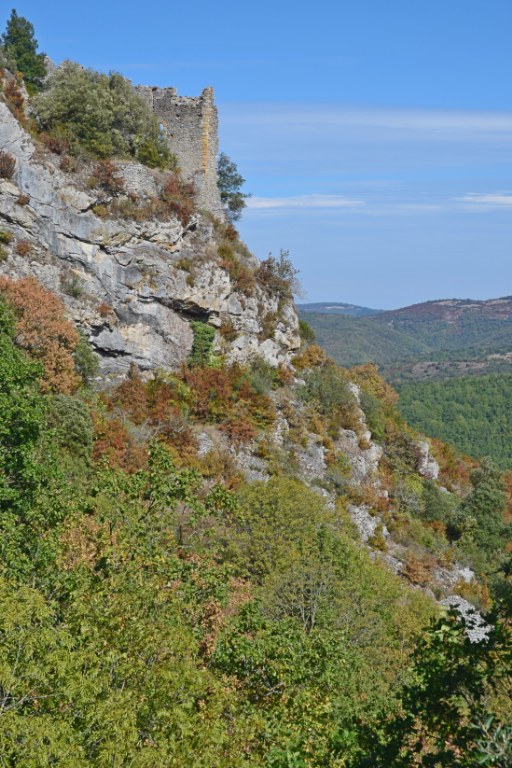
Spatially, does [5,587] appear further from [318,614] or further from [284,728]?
[318,614]

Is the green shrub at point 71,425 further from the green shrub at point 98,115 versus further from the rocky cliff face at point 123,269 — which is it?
the green shrub at point 98,115

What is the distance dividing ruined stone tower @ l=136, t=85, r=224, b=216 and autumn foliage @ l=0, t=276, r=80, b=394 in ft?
34.7

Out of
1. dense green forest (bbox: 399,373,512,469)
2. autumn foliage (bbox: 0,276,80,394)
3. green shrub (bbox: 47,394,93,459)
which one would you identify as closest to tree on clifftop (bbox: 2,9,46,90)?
autumn foliage (bbox: 0,276,80,394)

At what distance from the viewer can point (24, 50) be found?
30.7 metres

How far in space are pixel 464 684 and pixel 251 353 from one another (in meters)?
24.7

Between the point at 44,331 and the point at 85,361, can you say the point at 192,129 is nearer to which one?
the point at 85,361

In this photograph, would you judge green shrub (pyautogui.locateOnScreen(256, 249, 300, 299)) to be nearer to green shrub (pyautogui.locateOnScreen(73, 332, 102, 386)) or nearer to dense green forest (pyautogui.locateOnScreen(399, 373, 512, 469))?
green shrub (pyautogui.locateOnScreen(73, 332, 102, 386))

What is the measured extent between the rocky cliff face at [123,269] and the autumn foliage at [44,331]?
2625 millimetres

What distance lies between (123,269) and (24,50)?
33.6ft

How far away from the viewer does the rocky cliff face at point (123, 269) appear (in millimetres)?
27375

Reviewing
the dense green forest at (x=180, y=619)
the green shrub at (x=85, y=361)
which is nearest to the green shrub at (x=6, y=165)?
the dense green forest at (x=180, y=619)

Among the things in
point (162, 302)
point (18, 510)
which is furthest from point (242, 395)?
point (18, 510)

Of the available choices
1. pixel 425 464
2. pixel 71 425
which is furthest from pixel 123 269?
pixel 425 464

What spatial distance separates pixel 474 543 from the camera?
120 ft
